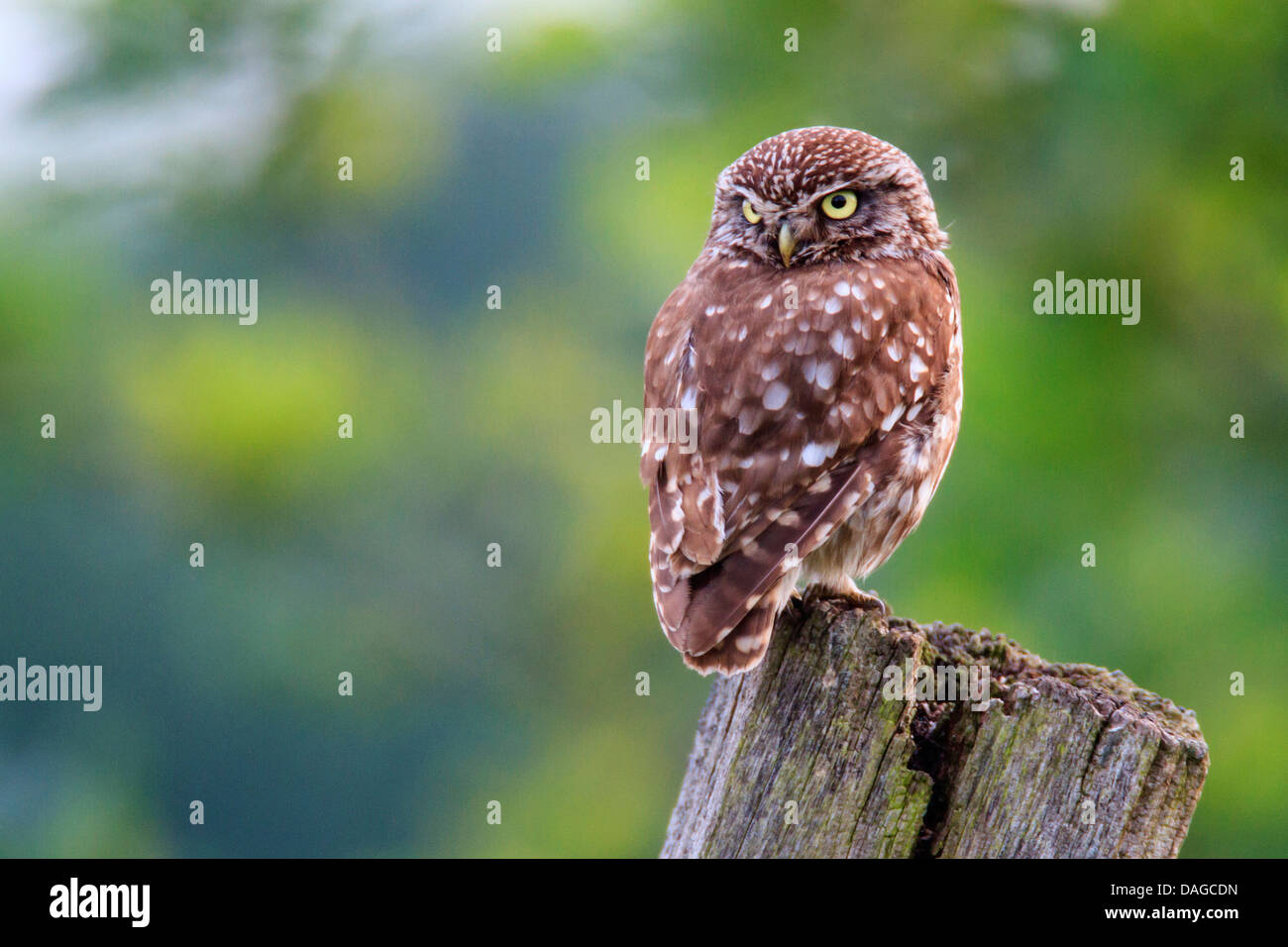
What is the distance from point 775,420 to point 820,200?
920 mm

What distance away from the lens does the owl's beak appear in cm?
375

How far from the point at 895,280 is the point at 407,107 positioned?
170 inches

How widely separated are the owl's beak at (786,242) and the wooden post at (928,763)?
149 cm

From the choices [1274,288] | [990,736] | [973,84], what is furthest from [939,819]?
[973,84]

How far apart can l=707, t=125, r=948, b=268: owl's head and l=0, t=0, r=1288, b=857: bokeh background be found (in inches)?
54.8

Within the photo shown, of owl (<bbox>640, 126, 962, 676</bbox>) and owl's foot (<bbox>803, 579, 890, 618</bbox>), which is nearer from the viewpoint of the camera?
owl (<bbox>640, 126, 962, 676</bbox>)

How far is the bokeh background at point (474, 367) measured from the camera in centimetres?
532

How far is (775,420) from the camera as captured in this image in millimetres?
3273
